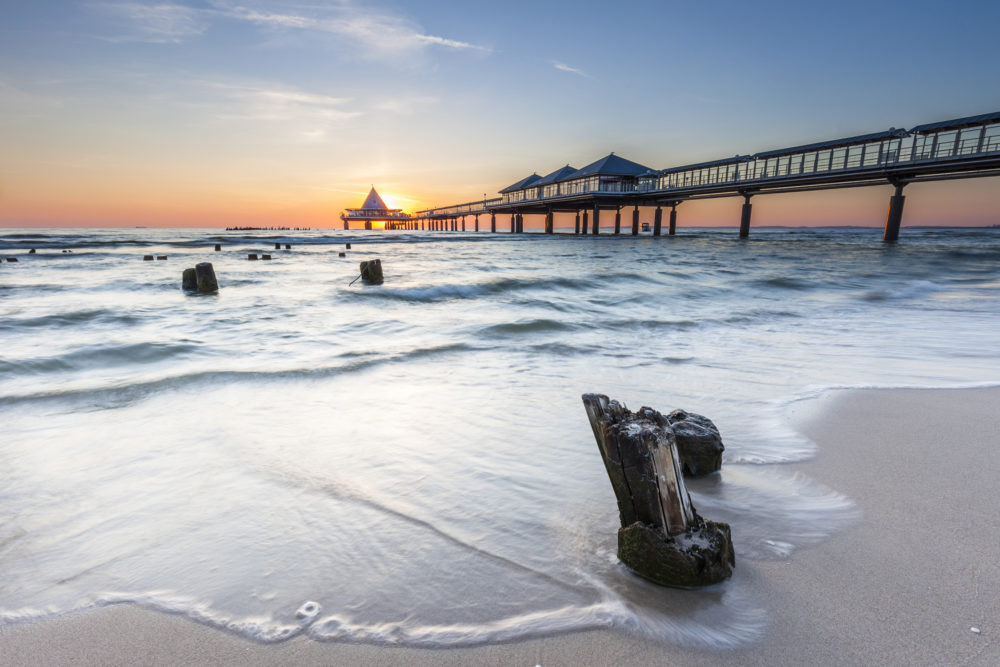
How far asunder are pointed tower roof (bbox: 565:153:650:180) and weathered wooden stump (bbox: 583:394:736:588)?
161 feet

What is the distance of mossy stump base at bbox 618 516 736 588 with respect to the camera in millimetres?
1778

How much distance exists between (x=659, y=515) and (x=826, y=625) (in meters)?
0.63

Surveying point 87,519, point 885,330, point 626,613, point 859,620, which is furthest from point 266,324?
point 885,330

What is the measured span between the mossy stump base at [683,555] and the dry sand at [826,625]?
0.61 ft

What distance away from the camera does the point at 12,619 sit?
1.73 m

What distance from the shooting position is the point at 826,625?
1.62 m

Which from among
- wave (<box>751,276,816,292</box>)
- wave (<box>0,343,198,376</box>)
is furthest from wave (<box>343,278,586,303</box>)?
wave (<box>751,276,816,292</box>)

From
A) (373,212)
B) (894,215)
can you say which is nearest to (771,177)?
(894,215)

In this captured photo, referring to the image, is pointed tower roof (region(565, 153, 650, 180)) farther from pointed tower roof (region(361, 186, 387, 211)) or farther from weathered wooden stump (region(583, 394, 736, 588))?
pointed tower roof (region(361, 186, 387, 211))

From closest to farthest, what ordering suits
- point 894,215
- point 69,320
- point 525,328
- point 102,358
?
point 102,358, point 525,328, point 69,320, point 894,215

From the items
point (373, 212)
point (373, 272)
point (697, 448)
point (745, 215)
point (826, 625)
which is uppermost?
point (373, 212)

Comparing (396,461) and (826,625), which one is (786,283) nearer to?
(396,461)

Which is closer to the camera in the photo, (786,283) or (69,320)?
(69,320)

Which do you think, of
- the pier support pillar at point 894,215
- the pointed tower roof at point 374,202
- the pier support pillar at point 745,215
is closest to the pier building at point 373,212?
the pointed tower roof at point 374,202
